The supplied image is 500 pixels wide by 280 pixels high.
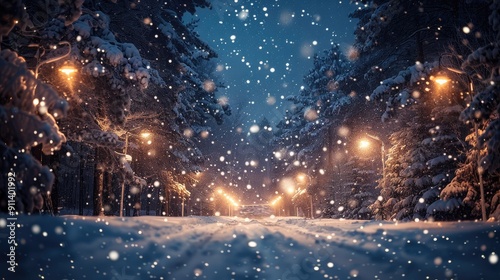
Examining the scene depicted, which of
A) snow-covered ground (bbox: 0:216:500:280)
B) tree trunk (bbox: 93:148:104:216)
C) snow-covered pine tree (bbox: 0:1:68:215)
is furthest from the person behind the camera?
tree trunk (bbox: 93:148:104:216)

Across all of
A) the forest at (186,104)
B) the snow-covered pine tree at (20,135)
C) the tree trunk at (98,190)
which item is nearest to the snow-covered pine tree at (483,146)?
the forest at (186,104)

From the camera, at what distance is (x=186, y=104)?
30062 millimetres

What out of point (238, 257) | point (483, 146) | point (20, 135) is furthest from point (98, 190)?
point (483, 146)

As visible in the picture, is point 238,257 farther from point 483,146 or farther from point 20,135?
point 483,146

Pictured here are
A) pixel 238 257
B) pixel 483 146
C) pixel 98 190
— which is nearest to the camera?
pixel 238 257

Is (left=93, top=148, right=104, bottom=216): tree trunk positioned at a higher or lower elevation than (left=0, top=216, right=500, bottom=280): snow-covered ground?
higher

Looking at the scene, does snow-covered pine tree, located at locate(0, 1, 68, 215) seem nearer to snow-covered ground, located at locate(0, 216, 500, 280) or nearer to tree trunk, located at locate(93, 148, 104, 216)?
snow-covered ground, located at locate(0, 216, 500, 280)

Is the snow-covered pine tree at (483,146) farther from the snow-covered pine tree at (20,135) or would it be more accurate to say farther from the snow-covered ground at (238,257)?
the snow-covered pine tree at (20,135)

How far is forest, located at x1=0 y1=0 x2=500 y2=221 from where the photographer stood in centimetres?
522

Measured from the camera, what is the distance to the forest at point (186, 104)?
522 centimetres

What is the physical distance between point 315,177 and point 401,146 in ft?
74.6

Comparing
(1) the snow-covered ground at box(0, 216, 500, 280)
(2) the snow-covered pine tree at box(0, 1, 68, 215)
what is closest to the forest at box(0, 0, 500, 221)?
(2) the snow-covered pine tree at box(0, 1, 68, 215)

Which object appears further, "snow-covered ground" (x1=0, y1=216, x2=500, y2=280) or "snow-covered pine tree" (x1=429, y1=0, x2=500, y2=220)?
"snow-covered pine tree" (x1=429, y1=0, x2=500, y2=220)

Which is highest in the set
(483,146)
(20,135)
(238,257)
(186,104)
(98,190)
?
(186,104)
